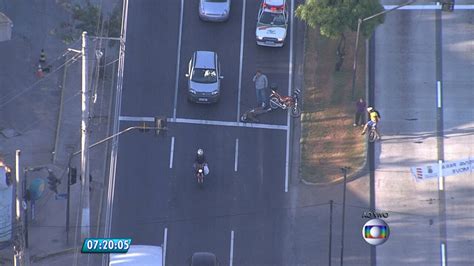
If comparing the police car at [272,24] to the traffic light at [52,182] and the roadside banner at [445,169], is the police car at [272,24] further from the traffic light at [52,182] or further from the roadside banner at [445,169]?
the traffic light at [52,182]

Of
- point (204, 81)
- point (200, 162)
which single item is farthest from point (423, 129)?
point (200, 162)

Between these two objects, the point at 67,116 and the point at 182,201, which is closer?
the point at 182,201

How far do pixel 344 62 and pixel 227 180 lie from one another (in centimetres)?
957

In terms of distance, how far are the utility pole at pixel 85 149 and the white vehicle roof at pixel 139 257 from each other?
329 cm

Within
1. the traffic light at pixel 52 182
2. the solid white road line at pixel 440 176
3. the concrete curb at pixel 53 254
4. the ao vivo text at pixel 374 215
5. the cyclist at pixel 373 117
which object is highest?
the cyclist at pixel 373 117

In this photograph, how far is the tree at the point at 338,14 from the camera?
52.2 meters

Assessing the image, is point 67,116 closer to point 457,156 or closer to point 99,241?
point 99,241

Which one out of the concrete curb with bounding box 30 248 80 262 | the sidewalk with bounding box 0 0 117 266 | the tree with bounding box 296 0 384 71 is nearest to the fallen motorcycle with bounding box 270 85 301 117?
the tree with bounding box 296 0 384 71

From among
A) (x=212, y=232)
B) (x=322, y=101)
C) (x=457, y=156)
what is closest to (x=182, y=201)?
(x=212, y=232)

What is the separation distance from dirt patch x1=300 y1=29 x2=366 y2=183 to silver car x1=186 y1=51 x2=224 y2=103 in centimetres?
478

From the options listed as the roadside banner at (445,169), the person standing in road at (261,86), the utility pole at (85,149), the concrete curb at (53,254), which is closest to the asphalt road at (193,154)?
the person standing in road at (261,86)

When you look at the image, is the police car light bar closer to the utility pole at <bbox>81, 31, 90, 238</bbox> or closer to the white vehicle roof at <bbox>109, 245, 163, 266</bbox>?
the utility pole at <bbox>81, 31, 90, 238</bbox>

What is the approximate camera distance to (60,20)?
59.4 meters

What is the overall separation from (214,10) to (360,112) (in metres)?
9.88
